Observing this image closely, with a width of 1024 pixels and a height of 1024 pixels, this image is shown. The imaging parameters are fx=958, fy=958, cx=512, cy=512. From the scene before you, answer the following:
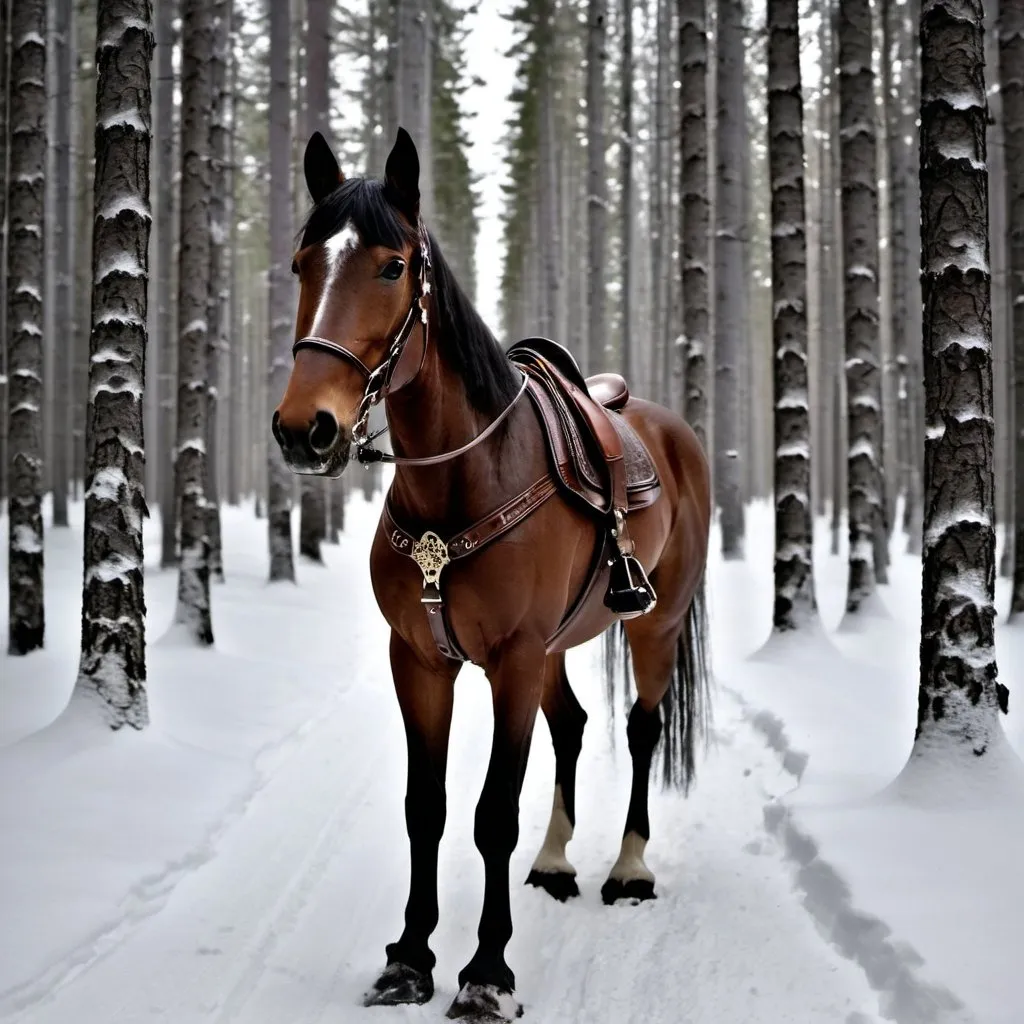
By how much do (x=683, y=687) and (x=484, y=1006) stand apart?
7.44 feet

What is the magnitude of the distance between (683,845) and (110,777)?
2.78 m

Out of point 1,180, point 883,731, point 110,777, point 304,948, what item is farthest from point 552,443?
point 1,180

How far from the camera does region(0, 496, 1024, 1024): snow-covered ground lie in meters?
3.02

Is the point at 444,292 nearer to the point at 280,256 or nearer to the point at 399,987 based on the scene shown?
the point at 399,987

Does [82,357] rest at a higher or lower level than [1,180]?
lower

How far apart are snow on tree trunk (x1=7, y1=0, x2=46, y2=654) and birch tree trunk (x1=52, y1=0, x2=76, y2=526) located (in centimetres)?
777

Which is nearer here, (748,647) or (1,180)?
(748,647)

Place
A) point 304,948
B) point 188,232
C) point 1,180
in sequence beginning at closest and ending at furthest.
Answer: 1. point 304,948
2. point 188,232
3. point 1,180

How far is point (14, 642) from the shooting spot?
7.05 m

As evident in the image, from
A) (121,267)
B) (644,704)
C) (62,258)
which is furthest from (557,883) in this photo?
(62,258)

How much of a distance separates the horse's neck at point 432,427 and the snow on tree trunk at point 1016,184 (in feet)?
25.2

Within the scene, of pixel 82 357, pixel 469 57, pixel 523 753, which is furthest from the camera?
pixel 469 57

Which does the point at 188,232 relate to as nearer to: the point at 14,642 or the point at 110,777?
the point at 14,642

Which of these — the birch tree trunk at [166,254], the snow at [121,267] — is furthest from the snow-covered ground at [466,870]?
the birch tree trunk at [166,254]
